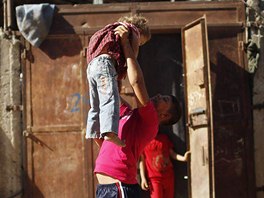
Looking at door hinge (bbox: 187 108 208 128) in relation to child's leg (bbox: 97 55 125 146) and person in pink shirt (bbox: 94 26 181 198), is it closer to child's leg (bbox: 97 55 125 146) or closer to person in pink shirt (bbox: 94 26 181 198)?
person in pink shirt (bbox: 94 26 181 198)

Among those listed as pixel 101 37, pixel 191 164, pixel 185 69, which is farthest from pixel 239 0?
pixel 101 37

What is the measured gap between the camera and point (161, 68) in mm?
7262

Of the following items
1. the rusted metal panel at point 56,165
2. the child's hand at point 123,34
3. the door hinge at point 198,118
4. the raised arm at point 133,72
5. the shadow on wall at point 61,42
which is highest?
the shadow on wall at point 61,42

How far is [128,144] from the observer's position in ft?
11.7

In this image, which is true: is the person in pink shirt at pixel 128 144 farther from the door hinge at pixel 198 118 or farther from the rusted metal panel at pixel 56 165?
the rusted metal panel at pixel 56 165

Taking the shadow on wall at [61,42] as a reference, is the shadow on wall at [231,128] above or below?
below

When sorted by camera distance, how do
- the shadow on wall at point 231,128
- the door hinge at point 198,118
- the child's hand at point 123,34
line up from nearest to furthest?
the child's hand at point 123,34, the door hinge at point 198,118, the shadow on wall at point 231,128

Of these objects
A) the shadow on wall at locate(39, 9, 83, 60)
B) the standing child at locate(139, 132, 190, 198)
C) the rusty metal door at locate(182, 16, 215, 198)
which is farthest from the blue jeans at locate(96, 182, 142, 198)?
the shadow on wall at locate(39, 9, 83, 60)

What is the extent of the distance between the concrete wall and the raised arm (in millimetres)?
3565

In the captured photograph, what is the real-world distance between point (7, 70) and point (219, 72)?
2.46m

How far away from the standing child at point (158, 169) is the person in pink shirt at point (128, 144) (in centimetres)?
328

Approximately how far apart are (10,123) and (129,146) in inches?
140

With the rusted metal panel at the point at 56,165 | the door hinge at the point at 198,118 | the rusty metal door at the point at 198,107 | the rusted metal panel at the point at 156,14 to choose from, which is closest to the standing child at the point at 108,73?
the rusty metal door at the point at 198,107

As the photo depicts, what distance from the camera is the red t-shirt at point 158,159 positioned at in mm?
6934
